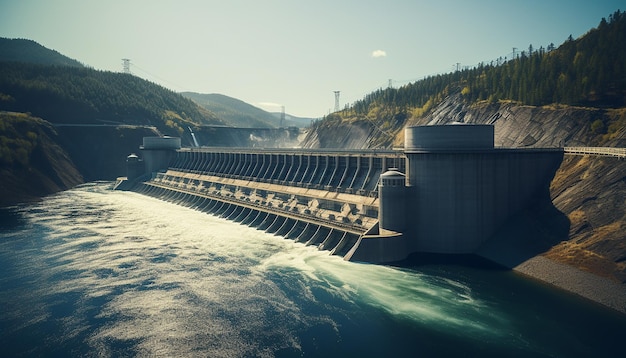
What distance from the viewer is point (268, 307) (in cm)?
4234

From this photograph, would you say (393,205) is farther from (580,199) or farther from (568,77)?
(568,77)

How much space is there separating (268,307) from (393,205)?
22.8 m

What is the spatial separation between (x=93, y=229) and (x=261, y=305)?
4859cm

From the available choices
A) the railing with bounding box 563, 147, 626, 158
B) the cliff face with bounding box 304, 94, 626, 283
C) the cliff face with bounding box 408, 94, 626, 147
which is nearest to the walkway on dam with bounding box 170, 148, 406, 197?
the cliff face with bounding box 304, 94, 626, 283

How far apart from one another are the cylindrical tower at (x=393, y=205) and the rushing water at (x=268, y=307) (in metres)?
6.26

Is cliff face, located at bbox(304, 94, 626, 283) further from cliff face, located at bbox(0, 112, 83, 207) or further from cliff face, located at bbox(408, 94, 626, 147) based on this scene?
cliff face, located at bbox(0, 112, 83, 207)

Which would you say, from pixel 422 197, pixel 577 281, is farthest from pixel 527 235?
pixel 422 197

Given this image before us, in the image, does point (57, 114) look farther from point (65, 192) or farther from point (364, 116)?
point (364, 116)

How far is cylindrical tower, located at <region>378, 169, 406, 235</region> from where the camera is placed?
56.4 m

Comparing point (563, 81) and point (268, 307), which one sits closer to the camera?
point (268, 307)

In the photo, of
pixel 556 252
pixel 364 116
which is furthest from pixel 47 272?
pixel 364 116

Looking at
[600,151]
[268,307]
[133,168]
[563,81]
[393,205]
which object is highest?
[563,81]

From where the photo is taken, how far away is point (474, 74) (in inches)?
5969

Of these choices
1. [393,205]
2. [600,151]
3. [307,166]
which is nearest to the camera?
[600,151]
